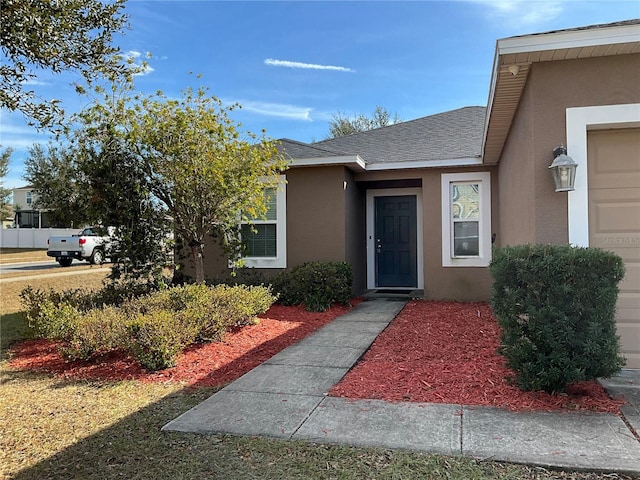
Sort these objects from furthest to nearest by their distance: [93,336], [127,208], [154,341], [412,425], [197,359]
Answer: [127,208] → [197,359] → [93,336] → [154,341] → [412,425]

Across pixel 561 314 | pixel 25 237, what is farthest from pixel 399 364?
pixel 25 237

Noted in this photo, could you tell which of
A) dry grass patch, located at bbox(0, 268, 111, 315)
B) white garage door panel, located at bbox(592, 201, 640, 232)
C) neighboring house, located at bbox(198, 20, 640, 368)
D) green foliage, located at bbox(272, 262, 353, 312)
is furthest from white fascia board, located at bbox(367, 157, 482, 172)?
dry grass patch, located at bbox(0, 268, 111, 315)

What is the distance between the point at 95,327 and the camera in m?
5.11

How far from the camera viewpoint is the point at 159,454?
2.94m

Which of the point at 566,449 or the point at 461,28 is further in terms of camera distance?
the point at 461,28

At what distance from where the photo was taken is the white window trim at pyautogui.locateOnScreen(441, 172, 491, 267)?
8.90 metres

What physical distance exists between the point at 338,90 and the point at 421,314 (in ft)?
51.4

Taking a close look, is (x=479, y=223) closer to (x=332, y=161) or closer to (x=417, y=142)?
(x=417, y=142)

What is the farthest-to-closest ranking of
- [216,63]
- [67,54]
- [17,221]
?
[17,221] < [216,63] < [67,54]

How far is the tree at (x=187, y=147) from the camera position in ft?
21.6

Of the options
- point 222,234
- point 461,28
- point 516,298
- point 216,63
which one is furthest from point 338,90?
point 516,298

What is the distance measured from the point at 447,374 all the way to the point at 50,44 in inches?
198

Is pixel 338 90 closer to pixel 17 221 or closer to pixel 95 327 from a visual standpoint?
pixel 95 327

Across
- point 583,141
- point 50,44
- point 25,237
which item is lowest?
point 25,237
